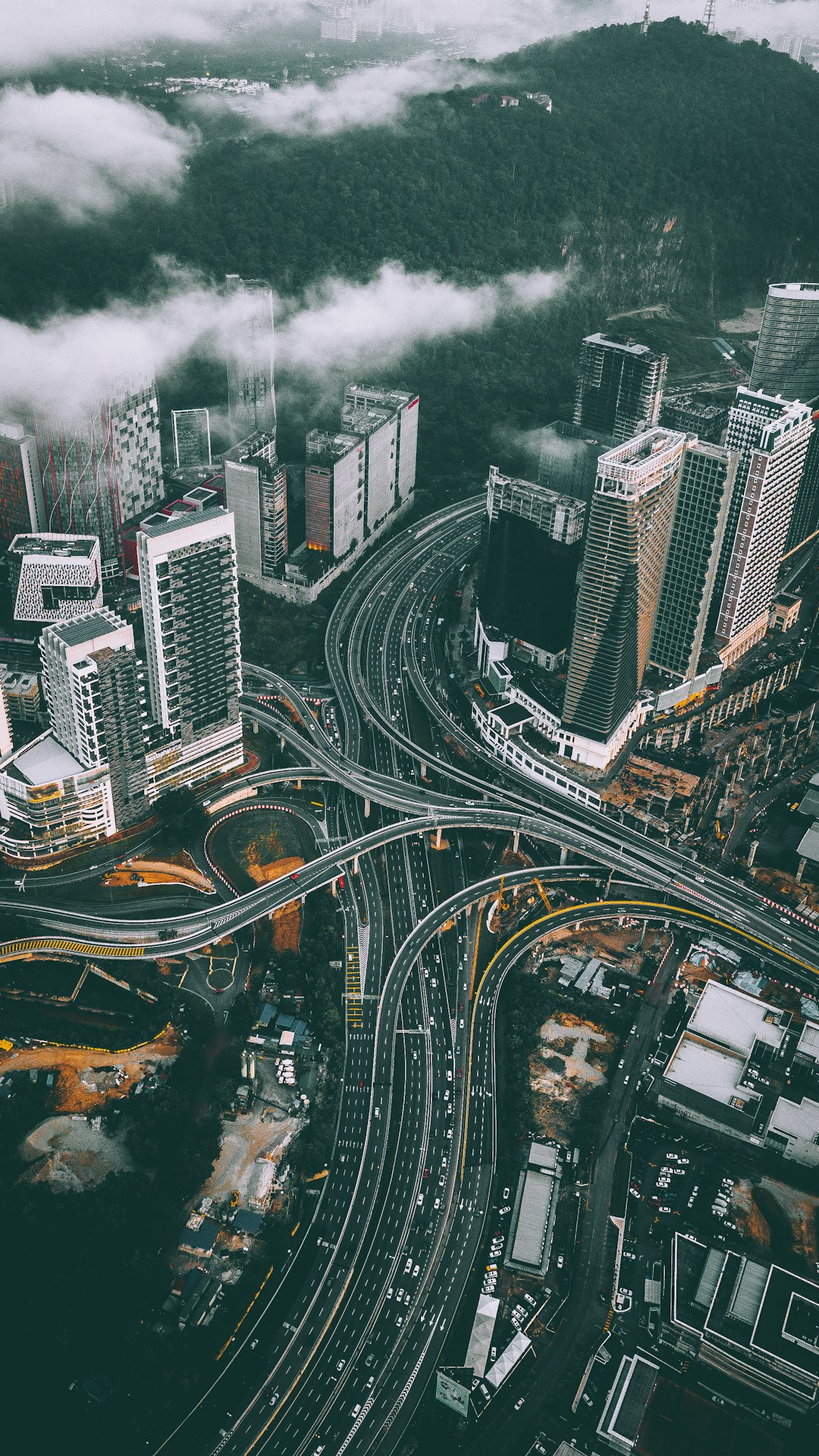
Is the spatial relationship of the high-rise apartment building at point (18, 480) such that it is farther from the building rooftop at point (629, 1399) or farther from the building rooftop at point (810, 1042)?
the building rooftop at point (629, 1399)

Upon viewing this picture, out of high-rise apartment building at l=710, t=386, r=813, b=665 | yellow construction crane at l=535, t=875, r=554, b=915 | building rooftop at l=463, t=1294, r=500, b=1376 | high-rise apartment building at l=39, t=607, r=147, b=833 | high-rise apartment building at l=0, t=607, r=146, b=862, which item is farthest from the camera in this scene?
high-rise apartment building at l=710, t=386, r=813, b=665

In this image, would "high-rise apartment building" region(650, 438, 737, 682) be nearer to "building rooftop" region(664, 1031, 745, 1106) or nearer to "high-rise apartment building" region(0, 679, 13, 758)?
"building rooftop" region(664, 1031, 745, 1106)

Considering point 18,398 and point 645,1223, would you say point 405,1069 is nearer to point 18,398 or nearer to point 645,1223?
point 645,1223

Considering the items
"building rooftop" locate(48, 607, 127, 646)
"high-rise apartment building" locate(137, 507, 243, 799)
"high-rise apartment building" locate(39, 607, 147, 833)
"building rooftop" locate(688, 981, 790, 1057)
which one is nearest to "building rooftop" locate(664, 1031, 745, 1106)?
"building rooftop" locate(688, 981, 790, 1057)

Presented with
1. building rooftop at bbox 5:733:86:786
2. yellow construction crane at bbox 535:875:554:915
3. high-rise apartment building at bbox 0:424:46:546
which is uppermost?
high-rise apartment building at bbox 0:424:46:546

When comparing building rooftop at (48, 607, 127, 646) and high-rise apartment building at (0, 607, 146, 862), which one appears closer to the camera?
building rooftop at (48, 607, 127, 646)

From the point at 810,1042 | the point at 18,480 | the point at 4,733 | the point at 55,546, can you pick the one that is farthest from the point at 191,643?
the point at 810,1042

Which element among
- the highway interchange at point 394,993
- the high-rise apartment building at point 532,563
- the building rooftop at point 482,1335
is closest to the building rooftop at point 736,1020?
the highway interchange at point 394,993
